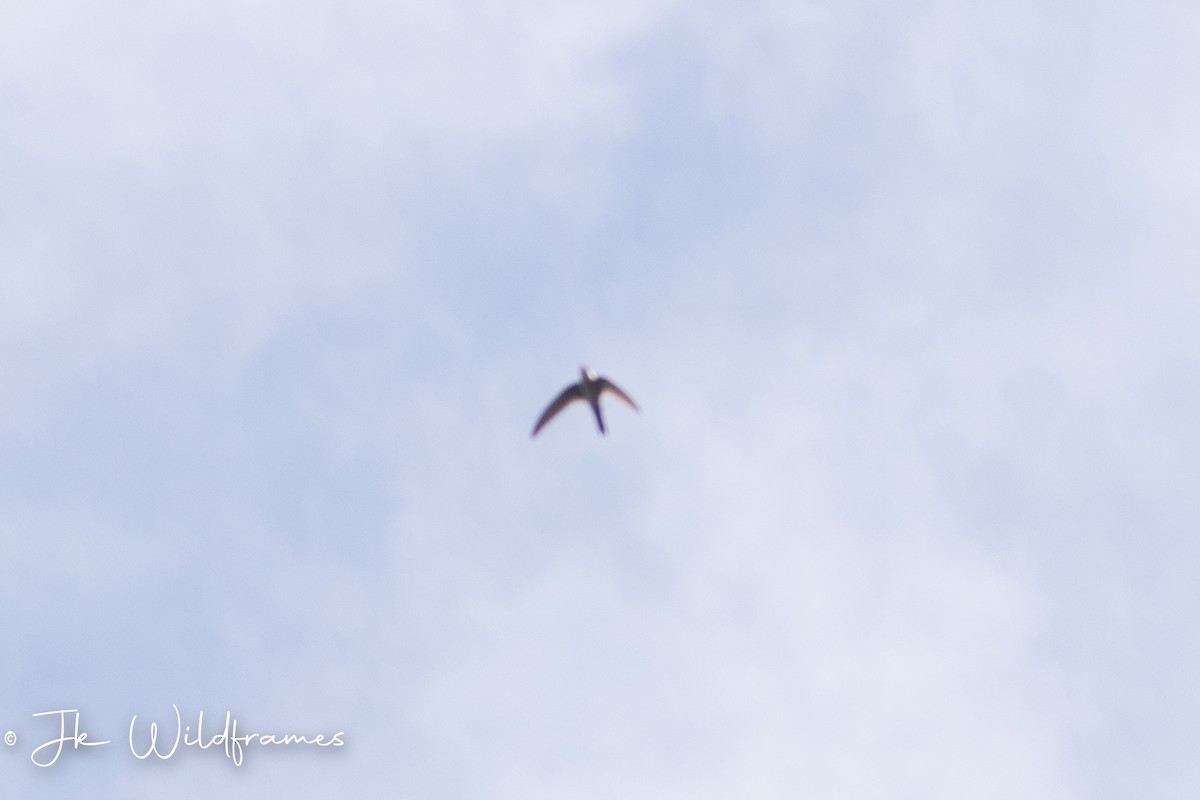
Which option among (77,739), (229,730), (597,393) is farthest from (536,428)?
(77,739)

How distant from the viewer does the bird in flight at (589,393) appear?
67500 millimetres

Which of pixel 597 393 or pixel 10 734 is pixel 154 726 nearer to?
pixel 10 734

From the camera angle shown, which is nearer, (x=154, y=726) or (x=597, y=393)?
(x=154, y=726)

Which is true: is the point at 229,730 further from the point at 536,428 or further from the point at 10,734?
the point at 536,428

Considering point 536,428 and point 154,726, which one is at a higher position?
point 536,428

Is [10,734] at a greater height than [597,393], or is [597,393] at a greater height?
[597,393]

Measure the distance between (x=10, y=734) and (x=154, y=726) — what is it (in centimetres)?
550

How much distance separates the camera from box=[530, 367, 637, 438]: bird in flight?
2657 inches

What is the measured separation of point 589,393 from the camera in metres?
68.0

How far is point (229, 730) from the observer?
2318 inches

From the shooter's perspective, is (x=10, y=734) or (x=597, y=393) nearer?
(x=10, y=734)

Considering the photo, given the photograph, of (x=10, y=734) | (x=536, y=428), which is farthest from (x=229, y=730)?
(x=536, y=428)

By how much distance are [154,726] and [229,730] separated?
300cm

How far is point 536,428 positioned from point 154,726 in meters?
22.2
